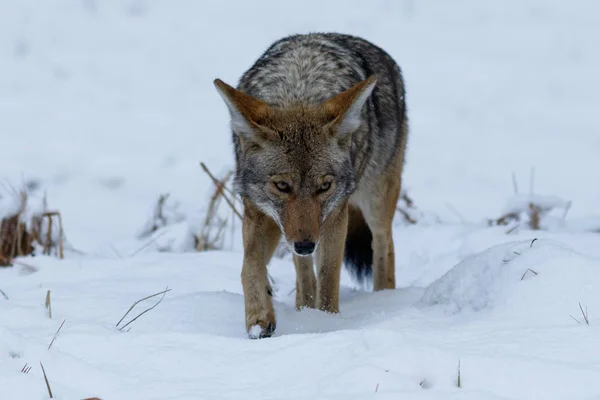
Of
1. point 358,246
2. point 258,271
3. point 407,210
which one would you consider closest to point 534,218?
point 407,210

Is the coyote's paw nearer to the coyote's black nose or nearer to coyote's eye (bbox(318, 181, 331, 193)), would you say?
the coyote's black nose

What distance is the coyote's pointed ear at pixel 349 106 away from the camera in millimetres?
4020

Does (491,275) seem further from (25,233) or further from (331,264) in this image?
(25,233)

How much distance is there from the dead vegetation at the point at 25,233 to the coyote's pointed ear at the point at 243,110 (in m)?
1.94

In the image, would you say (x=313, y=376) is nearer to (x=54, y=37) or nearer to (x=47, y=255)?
(x=47, y=255)

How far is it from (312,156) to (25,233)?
2.47 m

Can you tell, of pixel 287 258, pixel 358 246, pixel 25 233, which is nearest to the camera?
pixel 358 246

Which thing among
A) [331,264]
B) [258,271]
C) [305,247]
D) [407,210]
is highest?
[305,247]

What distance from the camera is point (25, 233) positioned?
579 centimetres

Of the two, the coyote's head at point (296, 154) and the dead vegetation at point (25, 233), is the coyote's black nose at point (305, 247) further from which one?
the dead vegetation at point (25, 233)

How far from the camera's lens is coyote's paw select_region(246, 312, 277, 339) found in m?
3.70

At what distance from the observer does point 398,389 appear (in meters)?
2.59

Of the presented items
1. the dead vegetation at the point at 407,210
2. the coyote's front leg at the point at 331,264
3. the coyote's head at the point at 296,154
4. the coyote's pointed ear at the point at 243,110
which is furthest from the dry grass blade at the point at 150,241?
the coyote's pointed ear at the point at 243,110

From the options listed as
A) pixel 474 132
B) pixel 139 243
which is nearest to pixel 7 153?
pixel 139 243
